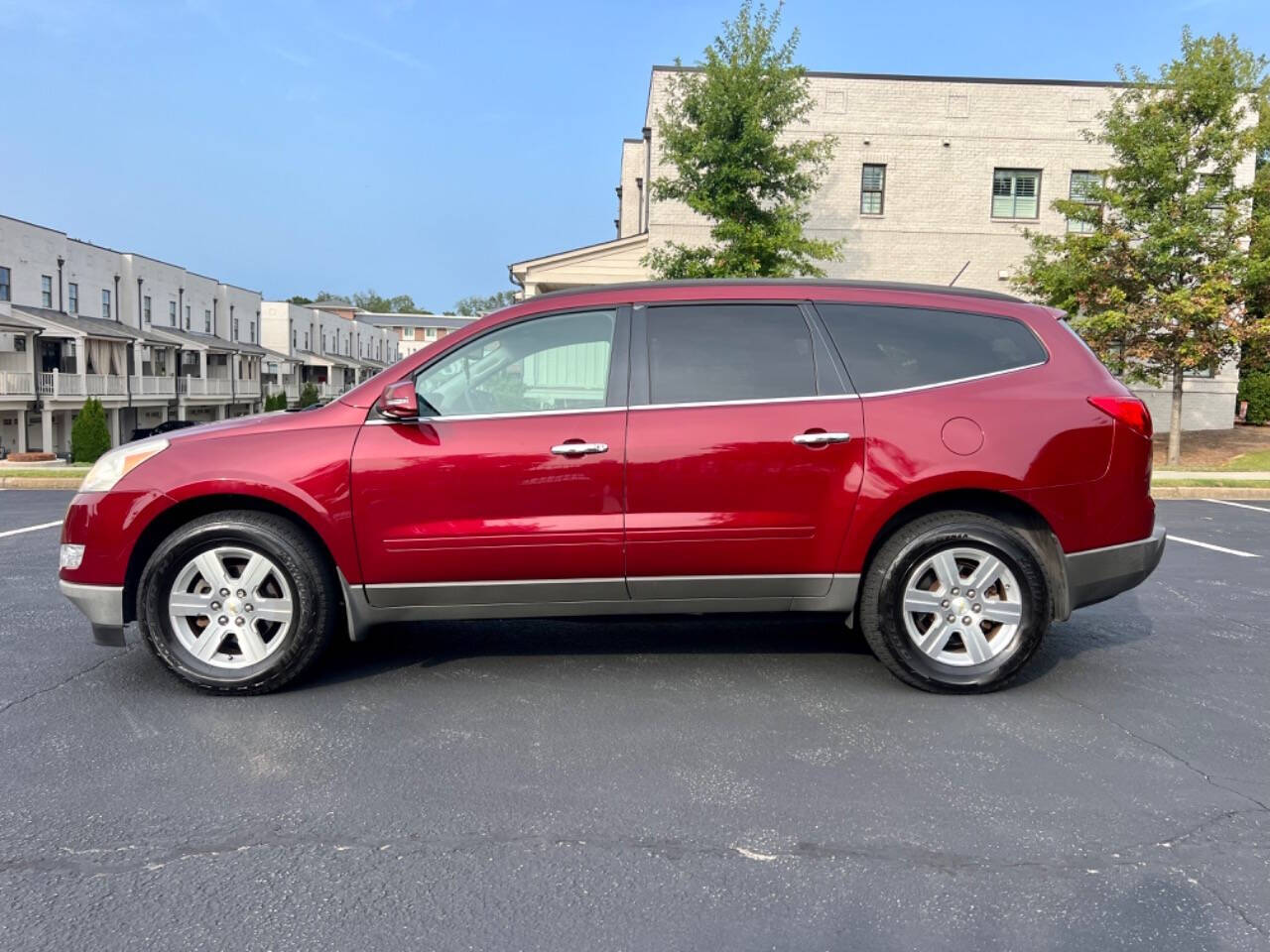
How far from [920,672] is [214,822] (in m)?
2.90

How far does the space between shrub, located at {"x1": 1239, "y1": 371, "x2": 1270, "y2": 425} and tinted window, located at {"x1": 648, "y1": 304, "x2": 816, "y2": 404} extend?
2970cm

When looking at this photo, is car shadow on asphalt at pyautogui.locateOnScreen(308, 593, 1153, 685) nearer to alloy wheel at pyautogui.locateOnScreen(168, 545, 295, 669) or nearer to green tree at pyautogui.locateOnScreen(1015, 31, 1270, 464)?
alloy wheel at pyautogui.locateOnScreen(168, 545, 295, 669)

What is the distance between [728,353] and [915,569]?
1.29m

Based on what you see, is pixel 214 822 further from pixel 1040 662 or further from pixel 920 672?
pixel 1040 662

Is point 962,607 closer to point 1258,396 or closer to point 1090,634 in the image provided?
point 1090,634

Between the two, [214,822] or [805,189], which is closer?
[214,822]

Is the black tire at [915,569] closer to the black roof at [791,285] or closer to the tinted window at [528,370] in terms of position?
the black roof at [791,285]

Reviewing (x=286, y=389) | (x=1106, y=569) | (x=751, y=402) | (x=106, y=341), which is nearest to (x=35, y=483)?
(x=751, y=402)

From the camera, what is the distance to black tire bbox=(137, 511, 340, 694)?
12.9 feet

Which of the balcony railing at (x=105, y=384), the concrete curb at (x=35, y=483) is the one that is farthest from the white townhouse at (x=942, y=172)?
the balcony railing at (x=105, y=384)

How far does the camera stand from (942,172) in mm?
23438

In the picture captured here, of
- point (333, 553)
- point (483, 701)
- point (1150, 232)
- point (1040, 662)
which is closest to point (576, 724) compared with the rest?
point (483, 701)

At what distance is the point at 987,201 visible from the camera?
23484mm

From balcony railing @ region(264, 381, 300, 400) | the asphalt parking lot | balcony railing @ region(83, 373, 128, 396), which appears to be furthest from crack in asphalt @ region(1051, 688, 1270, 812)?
balcony railing @ region(264, 381, 300, 400)
